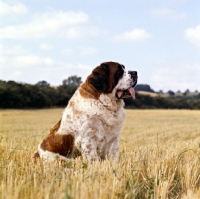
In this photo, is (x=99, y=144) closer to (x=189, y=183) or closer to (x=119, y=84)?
(x=119, y=84)

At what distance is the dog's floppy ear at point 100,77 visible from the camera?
5.45 metres

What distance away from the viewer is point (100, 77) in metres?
5.48

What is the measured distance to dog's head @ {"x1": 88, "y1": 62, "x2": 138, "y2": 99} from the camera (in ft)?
18.2

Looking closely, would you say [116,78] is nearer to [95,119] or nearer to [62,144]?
[95,119]

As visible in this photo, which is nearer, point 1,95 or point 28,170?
point 28,170

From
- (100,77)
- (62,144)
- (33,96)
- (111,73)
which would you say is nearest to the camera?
(62,144)

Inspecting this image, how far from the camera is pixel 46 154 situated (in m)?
5.41

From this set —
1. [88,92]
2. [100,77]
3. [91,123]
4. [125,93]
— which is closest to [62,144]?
[91,123]

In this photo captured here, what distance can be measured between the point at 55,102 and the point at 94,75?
53209 millimetres

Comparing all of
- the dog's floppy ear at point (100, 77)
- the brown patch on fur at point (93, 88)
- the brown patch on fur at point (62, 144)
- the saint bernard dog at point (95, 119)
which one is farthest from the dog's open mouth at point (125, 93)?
the brown patch on fur at point (62, 144)

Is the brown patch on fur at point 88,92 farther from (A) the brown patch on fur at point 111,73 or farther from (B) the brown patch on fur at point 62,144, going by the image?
(B) the brown patch on fur at point 62,144

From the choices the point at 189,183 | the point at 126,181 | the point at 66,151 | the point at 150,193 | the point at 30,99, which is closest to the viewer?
the point at 150,193

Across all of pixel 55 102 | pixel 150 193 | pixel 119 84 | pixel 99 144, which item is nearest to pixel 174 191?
pixel 150 193

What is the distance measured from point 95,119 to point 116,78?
0.78 m
